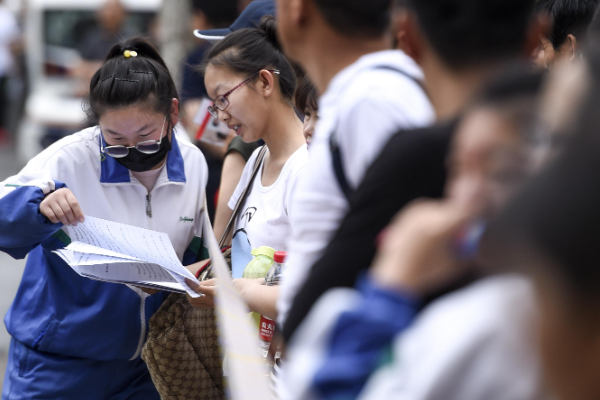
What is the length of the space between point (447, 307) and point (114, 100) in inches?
79.2

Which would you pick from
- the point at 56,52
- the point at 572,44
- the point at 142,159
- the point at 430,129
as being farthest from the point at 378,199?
the point at 56,52

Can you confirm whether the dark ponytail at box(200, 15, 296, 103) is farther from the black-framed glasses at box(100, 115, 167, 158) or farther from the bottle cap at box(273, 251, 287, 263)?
the bottle cap at box(273, 251, 287, 263)

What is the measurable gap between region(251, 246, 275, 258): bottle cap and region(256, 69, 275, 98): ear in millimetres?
645

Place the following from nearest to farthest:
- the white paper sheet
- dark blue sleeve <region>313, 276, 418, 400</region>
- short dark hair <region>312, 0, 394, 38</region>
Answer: dark blue sleeve <region>313, 276, 418, 400</region> < the white paper sheet < short dark hair <region>312, 0, 394, 38</region>

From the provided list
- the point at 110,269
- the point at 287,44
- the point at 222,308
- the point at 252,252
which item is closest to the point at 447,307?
the point at 222,308

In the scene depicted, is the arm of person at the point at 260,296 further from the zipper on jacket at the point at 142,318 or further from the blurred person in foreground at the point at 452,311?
the blurred person in foreground at the point at 452,311

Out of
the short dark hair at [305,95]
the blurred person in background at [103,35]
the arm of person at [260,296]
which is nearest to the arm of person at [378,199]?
the arm of person at [260,296]

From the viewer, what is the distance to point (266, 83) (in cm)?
253

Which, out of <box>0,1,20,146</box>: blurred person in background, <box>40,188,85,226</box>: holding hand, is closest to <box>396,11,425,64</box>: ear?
<box>40,188,85,226</box>: holding hand

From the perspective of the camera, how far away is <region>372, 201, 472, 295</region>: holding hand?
0.79 m

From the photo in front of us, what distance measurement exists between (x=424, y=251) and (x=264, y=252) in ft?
4.42

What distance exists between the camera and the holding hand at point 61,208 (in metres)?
2.27

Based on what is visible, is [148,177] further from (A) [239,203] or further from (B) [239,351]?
(B) [239,351]

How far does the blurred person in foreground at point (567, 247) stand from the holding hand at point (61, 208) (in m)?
1.83
